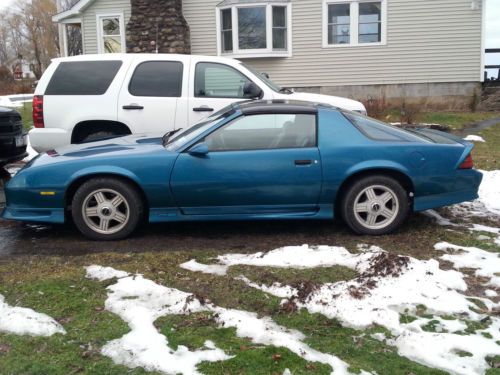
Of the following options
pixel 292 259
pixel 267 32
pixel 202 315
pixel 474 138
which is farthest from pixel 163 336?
pixel 267 32

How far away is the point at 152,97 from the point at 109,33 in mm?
12519

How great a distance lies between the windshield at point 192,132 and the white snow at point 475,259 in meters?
2.42

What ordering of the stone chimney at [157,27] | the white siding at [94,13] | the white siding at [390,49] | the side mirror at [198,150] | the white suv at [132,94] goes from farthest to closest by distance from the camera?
the white siding at [94,13]
the stone chimney at [157,27]
the white siding at [390,49]
the white suv at [132,94]
the side mirror at [198,150]

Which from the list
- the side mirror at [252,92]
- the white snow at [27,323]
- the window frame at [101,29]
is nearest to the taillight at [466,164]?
the side mirror at [252,92]

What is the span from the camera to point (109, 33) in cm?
1902

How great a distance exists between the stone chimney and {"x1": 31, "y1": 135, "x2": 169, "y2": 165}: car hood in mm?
11879

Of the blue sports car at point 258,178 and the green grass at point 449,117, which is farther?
the green grass at point 449,117

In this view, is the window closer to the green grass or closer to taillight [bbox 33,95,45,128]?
the green grass

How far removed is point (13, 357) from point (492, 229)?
4581 mm

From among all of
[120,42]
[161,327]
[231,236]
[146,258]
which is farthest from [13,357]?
[120,42]

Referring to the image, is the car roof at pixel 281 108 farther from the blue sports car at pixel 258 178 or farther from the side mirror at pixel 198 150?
the side mirror at pixel 198 150

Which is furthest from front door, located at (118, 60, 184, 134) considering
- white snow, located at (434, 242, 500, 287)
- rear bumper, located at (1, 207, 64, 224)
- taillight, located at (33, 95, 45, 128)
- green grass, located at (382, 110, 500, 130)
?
green grass, located at (382, 110, 500, 130)

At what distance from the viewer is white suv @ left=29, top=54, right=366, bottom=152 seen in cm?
754

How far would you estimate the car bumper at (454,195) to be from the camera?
555 centimetres
